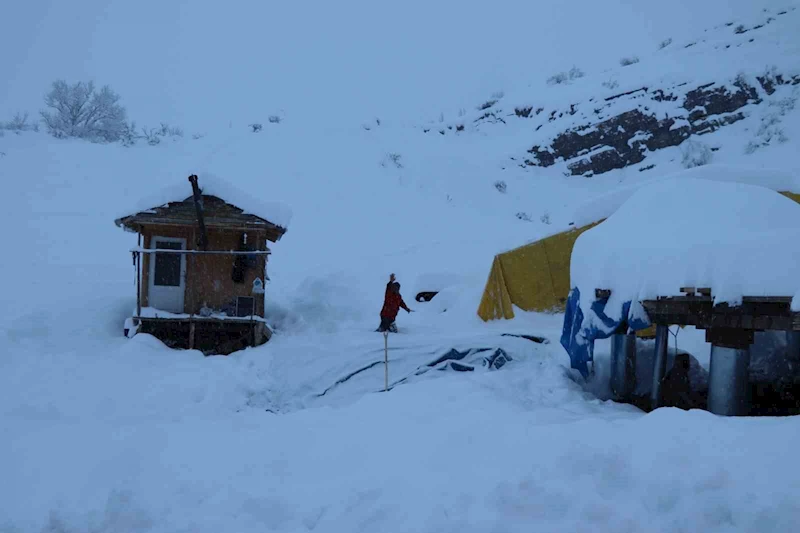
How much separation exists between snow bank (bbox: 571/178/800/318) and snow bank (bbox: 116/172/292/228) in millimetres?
7058

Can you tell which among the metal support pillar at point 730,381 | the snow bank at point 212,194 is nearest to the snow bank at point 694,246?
the metal support pillar at point 730,381

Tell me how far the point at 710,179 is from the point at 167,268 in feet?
33.8

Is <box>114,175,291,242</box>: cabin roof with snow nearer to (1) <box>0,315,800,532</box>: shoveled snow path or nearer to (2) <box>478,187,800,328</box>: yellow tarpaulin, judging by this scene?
(2) <box>478,187,800,328</box>: yellow tarpaulin

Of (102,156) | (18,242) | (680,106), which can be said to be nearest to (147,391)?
(18,242)

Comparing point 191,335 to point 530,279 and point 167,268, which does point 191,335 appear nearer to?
point 167,268

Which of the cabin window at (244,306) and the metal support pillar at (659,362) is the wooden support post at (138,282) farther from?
the metal support pillar at (659,362)

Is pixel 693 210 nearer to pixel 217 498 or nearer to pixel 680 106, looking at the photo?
pixel 217 498

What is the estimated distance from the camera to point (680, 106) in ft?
96.8

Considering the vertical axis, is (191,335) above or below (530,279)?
below

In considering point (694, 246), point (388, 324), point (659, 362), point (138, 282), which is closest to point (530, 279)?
point (388, 324)

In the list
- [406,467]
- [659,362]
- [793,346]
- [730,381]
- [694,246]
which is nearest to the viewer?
[406,467]

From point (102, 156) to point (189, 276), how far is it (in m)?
20.3

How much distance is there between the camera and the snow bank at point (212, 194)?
1340 cm

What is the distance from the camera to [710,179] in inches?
365
